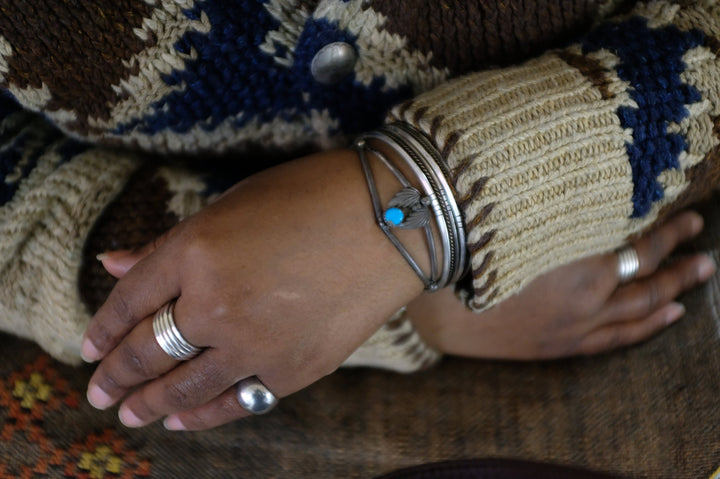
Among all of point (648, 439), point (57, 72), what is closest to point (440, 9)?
point (57, 72)

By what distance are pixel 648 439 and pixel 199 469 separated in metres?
0.48

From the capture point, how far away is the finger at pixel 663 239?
816mm

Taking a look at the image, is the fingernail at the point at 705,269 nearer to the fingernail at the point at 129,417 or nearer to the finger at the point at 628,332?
the finger at the point at 628,332

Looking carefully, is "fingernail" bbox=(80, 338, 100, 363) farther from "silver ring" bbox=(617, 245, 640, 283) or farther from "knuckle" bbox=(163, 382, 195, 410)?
"silver ring" bbox=(617, 245, 640, 283)

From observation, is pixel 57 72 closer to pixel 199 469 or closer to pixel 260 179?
pixel 260 179

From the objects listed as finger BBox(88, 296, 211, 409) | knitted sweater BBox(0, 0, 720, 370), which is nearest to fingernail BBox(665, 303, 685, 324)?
knitted sweater BBox(0, 0, 720, 370)

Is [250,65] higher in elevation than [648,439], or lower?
higher

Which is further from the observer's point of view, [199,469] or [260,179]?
Result: [199,469]

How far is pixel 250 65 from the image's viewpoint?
65cm

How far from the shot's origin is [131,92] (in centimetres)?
64

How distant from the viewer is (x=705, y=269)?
2.65ft

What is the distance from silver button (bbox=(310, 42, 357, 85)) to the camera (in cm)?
61

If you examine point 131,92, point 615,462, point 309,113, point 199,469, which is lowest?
point 615,462

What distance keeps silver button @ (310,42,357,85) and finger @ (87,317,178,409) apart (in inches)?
10.9
